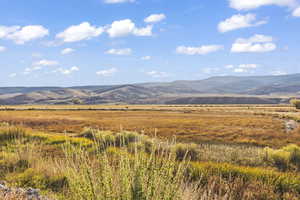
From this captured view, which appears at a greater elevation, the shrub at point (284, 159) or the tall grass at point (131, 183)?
the tall grass at point (131, 183)

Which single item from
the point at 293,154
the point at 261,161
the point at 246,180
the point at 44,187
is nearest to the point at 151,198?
the point at 44,187

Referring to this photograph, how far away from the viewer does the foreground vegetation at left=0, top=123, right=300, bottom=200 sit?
352cm

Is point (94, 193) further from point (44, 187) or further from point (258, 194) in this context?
point (258, 194)

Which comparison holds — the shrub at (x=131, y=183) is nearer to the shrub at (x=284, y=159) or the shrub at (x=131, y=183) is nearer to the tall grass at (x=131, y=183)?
the tall grass at (x=131, y=183)

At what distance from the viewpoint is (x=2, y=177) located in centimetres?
821

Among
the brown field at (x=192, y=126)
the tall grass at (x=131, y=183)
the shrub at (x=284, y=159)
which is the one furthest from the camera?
the brown field at (x=192, y=126)

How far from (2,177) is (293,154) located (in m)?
12.8

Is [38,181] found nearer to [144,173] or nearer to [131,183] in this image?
[131,183]

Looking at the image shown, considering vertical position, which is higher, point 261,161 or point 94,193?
point 94,193

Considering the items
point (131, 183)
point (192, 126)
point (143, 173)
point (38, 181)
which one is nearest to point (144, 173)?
point (143, 173)

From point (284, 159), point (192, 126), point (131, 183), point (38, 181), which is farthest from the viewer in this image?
point (192, 126)

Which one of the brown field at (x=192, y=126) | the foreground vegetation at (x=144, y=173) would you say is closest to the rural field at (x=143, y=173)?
the foreground vegetation at (x=144, y=173)

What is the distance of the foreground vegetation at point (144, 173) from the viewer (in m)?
3.52

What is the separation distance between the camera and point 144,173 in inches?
140
